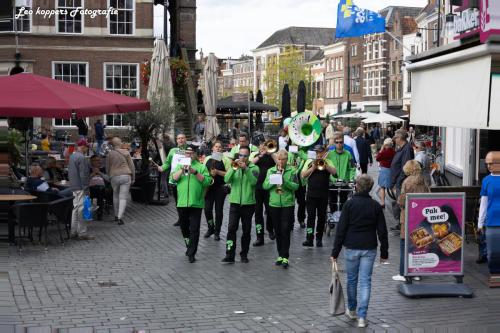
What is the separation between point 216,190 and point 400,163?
353cm

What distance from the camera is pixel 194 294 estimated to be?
8930mm

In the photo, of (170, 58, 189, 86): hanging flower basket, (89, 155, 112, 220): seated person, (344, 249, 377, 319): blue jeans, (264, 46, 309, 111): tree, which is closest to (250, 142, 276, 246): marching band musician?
(89, 155, 112, 220): seated person

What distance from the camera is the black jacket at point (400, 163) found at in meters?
13.5

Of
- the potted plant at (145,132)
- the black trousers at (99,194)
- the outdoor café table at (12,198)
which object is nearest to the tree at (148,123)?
the potted plant at (145,132)

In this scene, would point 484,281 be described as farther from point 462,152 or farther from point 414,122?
point 462,152

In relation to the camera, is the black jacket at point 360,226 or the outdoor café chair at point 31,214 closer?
the black jacket at point 360,226

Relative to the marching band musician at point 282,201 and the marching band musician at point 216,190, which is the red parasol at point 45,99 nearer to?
the marching band musician at point 216,190

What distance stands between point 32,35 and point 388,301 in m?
27.1

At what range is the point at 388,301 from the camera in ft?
28.7

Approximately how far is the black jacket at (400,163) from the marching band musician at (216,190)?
3.29m

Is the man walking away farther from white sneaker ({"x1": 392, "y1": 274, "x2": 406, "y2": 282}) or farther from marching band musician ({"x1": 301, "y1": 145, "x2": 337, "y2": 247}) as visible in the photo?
white sneaker ({"x1": 392, "y1": 274, "x2": 406, "y2": 282})

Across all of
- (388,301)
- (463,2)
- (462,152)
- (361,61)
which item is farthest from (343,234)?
(361,61)

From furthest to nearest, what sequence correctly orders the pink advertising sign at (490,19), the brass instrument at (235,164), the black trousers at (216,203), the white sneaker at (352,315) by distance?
the black trousers at (216,203) → the brass instrument at (235,164) → the white sneaker at (352,315) → the pink advertising sign at (490,19)

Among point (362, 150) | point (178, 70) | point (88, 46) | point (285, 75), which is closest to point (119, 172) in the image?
point (362, 150)
